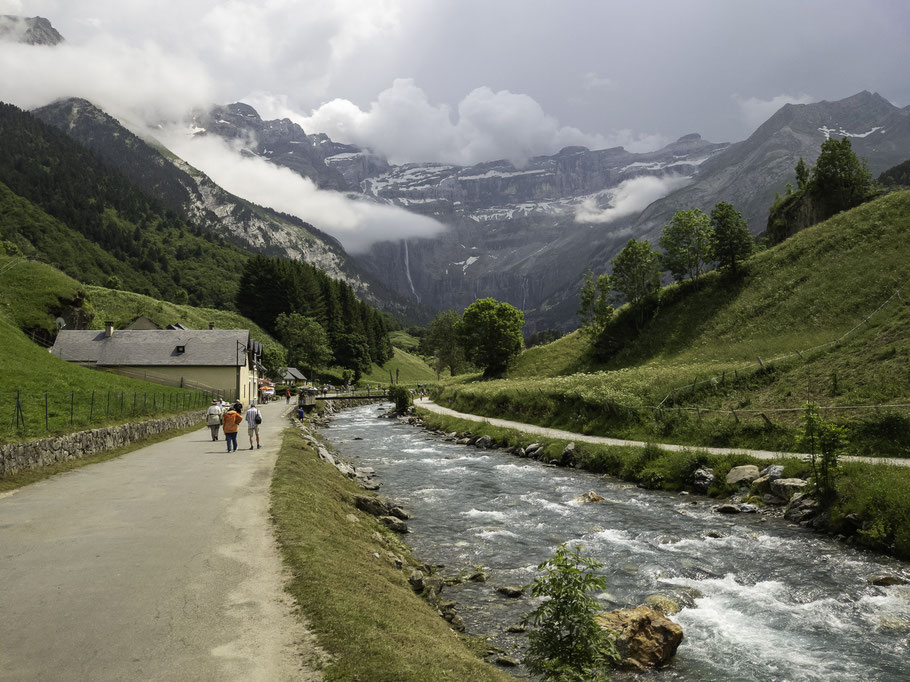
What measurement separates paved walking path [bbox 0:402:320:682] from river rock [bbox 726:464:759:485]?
19225 millimetres

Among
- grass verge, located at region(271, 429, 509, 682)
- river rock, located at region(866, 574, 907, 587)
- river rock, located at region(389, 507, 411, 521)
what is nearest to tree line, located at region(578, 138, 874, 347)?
river rock, located at region(389, 507, 411, 521)

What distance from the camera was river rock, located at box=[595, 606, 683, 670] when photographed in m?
9.69

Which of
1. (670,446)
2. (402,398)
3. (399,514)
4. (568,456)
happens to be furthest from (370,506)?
(402,398)

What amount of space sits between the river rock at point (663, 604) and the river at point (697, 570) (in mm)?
224

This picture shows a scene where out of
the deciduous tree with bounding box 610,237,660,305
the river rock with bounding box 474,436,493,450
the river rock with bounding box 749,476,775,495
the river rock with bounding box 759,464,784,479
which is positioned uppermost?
the deciduous tree with bounding box 610,237,660,305

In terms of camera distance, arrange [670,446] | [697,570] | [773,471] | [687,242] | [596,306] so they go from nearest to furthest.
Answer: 1. [697,570]
2. [773,471]
3. [670,446]
4. [687,242]
5. [596,306]

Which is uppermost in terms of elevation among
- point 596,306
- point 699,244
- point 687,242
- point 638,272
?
point 687,242

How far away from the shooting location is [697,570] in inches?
575

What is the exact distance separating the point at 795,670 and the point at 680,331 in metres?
62.9

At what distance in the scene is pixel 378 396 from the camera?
115 metres

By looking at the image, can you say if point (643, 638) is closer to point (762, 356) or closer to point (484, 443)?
point (484, 443)

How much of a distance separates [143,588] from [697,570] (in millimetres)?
13748

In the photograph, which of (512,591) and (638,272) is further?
(638,272)

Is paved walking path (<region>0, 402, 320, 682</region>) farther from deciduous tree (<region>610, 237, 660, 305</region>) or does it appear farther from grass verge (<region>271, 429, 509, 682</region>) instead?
deciduous tree (<region>610, 237, 660, 305</region>)
